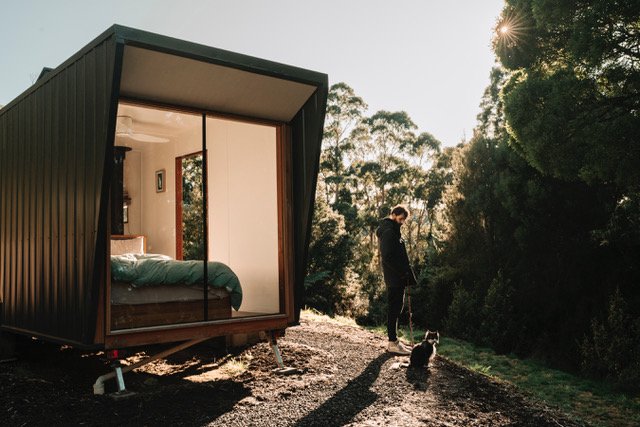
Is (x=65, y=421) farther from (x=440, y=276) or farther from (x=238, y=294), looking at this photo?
(x=440, y=276)

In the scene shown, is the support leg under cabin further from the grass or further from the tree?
the tree

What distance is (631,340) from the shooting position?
9250 millimetres

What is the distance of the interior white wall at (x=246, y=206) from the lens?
5.77 m

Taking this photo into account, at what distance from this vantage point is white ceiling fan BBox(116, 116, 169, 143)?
210 inches

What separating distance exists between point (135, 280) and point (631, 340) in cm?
871

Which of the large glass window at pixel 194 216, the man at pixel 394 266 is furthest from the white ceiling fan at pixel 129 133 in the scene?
the man at pixel 394 266

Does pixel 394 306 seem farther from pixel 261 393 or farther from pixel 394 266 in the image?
pixel 261 393

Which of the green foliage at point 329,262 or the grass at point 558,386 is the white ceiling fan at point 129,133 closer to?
the grass at point 558,386

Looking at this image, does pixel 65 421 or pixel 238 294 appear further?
pixel 238 294

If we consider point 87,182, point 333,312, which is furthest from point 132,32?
point 333,312

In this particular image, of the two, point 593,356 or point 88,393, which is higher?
point 88,393

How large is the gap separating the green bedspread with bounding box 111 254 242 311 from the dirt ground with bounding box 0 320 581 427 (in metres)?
0.88

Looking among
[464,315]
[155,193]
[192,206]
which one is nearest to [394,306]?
[192,206]

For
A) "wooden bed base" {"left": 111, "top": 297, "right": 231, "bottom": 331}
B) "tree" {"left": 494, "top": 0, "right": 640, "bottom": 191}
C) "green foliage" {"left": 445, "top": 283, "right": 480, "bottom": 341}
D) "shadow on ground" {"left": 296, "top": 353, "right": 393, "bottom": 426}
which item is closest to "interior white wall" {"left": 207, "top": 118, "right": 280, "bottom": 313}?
"wooden bed base" {"left": 111, "top": 297, "right": 231, "bottom": 331}
